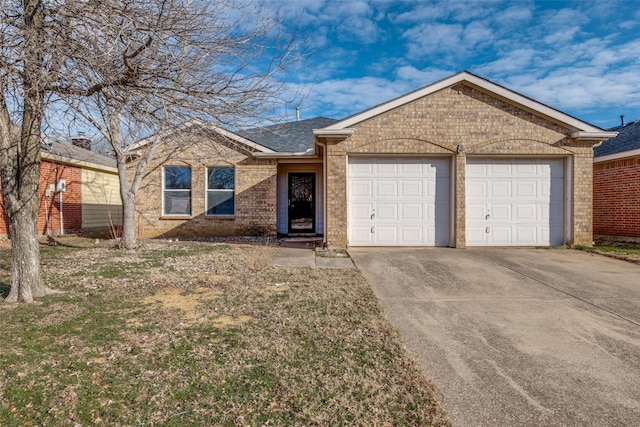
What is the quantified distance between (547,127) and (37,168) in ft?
36.6

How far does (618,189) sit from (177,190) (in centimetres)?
1464

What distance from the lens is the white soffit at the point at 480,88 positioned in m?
9.20

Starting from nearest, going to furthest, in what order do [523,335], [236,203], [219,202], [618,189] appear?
1. [523,335]
2. [618,189]
3. [236,203]
4. [219,202]

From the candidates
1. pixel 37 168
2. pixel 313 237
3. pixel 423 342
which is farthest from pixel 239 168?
pixel 423 342

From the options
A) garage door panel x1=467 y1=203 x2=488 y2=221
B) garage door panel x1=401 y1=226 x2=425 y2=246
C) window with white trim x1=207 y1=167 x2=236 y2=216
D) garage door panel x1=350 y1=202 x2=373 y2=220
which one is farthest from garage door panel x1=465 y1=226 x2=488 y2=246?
window with white trim x1=207 y1=167 x2=236 y2=216

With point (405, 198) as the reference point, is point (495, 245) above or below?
below

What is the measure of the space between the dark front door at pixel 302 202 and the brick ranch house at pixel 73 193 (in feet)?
20.7

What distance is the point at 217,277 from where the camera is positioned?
6102mm

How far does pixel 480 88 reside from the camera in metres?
9.33

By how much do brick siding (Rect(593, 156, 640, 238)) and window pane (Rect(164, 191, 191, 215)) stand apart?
14.2m

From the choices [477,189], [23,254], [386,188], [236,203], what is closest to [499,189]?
[477,189]

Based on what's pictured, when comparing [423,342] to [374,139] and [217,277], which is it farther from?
[374,139]

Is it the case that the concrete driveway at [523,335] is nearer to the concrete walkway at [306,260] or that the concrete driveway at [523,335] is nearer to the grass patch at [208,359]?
the grass patch at [208,359]

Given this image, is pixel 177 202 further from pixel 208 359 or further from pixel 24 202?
pixel 208 359
